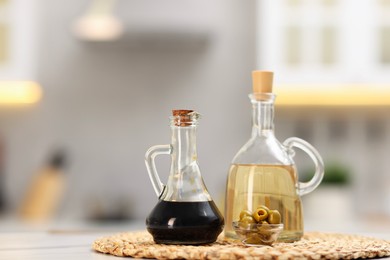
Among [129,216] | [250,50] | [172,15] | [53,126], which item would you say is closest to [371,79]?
[250,50]

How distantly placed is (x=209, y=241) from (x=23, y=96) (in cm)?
265

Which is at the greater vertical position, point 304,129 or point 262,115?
point 262,115

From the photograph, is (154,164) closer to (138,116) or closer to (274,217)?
(274,217)

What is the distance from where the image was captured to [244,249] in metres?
1.00

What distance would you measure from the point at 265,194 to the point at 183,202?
157 millimetres

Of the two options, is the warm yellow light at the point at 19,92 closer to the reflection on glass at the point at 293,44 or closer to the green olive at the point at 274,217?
the reflection on glass at the point at 293,44

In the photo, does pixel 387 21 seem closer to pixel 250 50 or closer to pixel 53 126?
pixel 250 50

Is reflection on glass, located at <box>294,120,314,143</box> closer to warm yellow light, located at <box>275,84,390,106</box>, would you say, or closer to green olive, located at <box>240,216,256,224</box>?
warm yellow light, located at <box>275,84,390,106</box>

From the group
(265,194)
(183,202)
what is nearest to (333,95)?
(265,194)

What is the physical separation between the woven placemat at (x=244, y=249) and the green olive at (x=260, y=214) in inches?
1.7

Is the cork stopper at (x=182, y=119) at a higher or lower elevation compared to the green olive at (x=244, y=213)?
higher

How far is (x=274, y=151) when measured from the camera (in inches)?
47.9

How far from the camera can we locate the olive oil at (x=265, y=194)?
118 centimetres

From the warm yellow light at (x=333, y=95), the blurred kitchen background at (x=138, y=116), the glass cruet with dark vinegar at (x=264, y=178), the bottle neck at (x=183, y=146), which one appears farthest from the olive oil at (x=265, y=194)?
the blurred kitchen background at (x=138, y=116)
